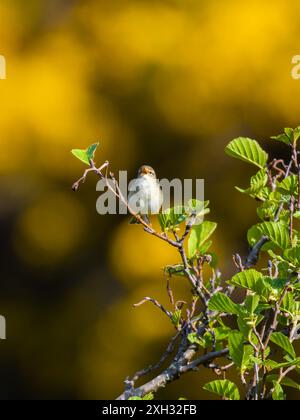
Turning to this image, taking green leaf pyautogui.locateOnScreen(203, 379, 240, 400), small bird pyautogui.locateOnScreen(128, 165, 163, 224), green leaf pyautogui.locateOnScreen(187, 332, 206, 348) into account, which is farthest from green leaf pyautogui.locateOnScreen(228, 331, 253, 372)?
small bird pyautogui.locateOnScreen(128, 165, 163, 224)

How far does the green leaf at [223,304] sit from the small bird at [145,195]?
57.4 inches

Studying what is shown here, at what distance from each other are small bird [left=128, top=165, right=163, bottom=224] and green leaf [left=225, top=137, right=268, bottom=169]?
1.19m

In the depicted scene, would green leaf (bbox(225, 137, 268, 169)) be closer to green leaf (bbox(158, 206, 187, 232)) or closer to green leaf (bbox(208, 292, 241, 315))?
green leaf (bbox(158, 206, 187, 232))

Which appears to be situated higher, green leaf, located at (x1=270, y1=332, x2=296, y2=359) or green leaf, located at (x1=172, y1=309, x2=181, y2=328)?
green leaf, located at (x1=172, y1=309, x2=181, y2=328)

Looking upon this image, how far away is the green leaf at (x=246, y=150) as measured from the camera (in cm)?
166

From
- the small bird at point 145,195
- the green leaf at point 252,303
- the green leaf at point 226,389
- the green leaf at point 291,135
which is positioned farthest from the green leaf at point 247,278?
the small bird at point 145,195

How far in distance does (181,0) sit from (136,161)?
3.65 ft

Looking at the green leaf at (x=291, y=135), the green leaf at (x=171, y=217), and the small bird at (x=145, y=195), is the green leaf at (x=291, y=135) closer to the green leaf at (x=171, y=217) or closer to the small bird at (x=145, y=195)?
the green leaf at (x=171, y=217)

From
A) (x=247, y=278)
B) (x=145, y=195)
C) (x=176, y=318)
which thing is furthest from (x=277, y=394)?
(x=145, y=195)

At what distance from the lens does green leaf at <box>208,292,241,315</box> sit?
140cm

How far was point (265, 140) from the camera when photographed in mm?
4867

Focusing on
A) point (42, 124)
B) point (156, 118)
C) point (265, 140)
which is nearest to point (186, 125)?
point (156, 118)

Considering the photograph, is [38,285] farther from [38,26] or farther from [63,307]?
[38,26]

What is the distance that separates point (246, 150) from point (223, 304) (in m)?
0.42
